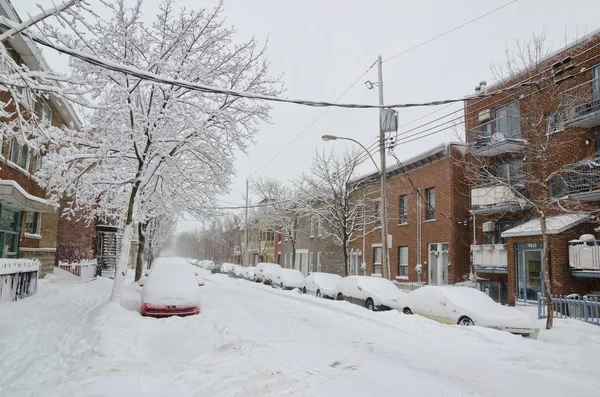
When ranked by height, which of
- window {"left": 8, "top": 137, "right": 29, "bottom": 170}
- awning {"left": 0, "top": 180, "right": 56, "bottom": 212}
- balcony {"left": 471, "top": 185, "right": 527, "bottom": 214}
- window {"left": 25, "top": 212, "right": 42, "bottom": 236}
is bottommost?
window {"left": 25, "top": 212, "right": 42, "bottom": 236}

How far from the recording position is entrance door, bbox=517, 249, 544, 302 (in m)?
17.9

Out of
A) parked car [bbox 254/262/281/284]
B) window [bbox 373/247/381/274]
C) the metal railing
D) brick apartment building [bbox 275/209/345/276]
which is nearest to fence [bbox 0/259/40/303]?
parked car [bbox 254/262/281/284]

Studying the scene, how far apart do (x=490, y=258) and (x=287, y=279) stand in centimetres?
→ 1208

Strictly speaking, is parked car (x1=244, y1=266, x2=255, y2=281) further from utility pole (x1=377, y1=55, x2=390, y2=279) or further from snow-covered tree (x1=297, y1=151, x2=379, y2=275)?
utility pole (x1=377, y1=55, x2=390, y2=279)

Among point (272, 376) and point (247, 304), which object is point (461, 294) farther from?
point (272, 376)

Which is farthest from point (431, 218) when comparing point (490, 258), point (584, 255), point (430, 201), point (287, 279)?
point (287, 279)

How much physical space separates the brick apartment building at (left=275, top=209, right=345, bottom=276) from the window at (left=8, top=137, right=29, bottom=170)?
1902cm

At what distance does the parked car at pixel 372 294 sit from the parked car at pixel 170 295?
273 inches

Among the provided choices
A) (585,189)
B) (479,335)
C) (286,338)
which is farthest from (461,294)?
(585,189)

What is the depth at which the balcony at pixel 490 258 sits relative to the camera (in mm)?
19250

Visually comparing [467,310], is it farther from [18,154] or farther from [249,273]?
[249,273]

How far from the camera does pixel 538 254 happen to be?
1786 centimetres

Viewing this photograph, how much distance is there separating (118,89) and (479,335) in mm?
10386

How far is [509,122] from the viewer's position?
20.2m
